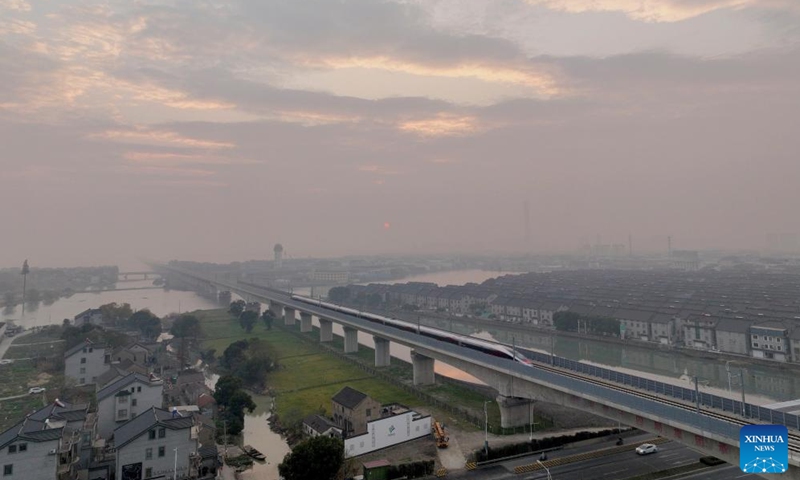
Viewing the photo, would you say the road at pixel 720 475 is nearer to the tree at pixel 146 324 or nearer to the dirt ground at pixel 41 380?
the dirt ground at pixel 41 380

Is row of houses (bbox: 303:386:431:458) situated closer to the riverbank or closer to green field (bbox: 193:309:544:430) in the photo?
green field (bbox: 193:309:544:430)

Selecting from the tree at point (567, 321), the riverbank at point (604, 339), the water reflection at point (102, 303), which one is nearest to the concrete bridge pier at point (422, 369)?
the riverbank at point (604, 339)

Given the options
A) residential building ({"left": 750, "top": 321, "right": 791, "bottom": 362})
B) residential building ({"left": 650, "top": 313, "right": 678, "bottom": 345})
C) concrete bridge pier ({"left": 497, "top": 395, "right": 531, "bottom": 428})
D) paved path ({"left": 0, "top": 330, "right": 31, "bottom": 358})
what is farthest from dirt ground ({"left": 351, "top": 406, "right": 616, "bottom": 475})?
paved path ({"left": 0, "top": 330, "right": 31, "bottom": 358})

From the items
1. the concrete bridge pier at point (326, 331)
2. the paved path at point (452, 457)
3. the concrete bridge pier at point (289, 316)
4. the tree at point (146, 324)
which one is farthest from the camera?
the concrete bridge pier at point (289, 316)

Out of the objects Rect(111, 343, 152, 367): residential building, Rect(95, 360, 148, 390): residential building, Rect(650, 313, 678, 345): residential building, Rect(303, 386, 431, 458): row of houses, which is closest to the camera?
Rect(303, 386, 431, 458): row of houses

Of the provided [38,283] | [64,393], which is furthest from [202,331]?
[38,283]

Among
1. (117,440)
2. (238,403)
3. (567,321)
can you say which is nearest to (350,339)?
(238,403)
